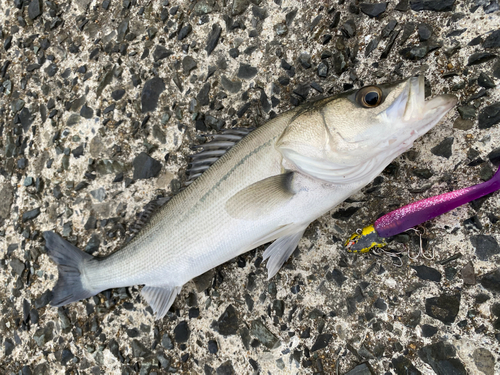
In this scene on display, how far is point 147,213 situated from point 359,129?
1541 mm

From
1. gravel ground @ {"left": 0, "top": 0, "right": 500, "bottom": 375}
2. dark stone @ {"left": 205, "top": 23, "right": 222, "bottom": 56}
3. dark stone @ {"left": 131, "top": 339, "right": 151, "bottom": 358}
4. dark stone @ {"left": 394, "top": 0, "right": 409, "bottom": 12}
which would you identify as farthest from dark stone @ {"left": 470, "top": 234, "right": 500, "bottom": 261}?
dark stone @ {"left": 131, "top": 339, "right": 151, "bottom": 358}

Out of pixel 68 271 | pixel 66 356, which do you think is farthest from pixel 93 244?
pixel 66 356

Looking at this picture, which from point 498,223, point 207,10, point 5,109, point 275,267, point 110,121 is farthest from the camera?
point 5,109

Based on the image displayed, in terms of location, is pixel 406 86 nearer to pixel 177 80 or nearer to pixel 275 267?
pixel 275 267

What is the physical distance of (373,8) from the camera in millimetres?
2176

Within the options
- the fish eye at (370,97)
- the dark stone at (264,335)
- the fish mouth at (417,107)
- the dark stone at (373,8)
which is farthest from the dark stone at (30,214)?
the dark stone at (373,8)

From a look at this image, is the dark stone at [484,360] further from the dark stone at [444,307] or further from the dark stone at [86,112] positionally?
the dark stone at [86,112]

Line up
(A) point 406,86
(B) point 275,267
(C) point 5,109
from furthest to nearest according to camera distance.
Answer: (C) point 5,109, (B) point 275,267, (A) point 406,86

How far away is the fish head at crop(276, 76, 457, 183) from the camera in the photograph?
166 cm

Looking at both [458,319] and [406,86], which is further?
[458,319]

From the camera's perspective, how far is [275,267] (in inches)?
86.6

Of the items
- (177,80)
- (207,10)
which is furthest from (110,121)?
(207,10)

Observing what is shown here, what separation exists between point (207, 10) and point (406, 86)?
5.35 feet

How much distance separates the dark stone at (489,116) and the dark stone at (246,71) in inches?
57.1
